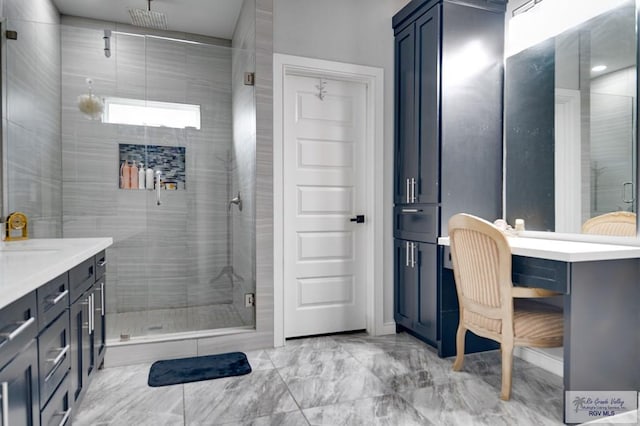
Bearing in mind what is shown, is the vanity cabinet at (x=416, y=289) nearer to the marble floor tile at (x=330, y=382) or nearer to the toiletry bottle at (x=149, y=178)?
the marble floor tile at (x=330, y=382)

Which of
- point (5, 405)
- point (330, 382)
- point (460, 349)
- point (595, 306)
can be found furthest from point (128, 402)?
point (595, 306)

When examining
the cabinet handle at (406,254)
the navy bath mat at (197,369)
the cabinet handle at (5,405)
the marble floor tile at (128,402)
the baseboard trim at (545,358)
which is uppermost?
the cabinet handle at (406,254)

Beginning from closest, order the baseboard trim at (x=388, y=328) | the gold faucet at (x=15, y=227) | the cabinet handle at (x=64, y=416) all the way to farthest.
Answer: the cabinet handle at (x=64, y=416), the gold faucet at (x=15, y=227), the baseboard trim at (x=388, y=328)

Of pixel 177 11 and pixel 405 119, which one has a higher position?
pixel 177 11

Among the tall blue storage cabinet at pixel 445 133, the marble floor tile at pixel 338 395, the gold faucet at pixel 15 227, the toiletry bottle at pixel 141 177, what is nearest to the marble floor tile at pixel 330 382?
the marble floor tile at pixel 338 395

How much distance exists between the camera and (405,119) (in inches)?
122

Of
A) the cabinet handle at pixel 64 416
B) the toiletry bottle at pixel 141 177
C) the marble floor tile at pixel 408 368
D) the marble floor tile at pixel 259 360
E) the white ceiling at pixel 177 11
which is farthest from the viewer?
the white ceiling at pixel 177 11

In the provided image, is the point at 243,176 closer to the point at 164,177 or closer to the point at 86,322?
the point at 164,177

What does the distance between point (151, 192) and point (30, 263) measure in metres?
1.46

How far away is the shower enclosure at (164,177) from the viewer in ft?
8.85

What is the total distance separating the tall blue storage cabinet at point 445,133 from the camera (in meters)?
2.71

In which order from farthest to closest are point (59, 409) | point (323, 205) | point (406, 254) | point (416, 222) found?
point (323, 205), point (406, 254), point (416, 222), point (59, 409)

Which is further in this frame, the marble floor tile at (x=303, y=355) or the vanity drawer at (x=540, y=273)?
the marble floor tile at (x=303, y=355)

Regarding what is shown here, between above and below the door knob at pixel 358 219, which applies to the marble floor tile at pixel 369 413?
below
